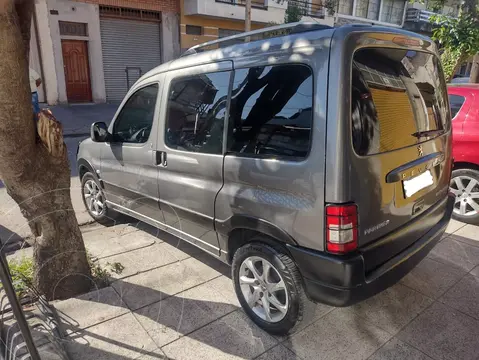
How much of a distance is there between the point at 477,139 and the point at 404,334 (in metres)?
2.75

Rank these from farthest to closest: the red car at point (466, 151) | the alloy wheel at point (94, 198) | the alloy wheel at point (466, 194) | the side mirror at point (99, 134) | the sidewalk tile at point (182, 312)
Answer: the alloy wheel at point (94, 198) → the alloy wheel at point (466, 194) → the red car at point (466, 151) → the side mirror at point (99, 134) → the sidewalk tile at point (182, 312)

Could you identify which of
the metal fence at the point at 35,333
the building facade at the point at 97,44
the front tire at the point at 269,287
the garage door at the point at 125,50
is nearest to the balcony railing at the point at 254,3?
the building facade at the point at 97,44

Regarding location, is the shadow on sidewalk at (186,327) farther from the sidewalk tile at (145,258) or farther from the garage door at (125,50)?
the garage door at (125,50)

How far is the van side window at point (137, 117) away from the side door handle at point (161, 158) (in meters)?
0.26

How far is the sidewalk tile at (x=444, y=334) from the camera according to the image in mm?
2389

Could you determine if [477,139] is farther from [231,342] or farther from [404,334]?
[231,342]

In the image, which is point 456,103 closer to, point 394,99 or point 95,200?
point 394,99

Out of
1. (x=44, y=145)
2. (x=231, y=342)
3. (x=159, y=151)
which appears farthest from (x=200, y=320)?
(x=44, y=145)

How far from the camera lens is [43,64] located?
522 inches

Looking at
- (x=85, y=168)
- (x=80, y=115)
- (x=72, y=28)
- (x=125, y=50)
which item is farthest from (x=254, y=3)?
(x=85, y=168)

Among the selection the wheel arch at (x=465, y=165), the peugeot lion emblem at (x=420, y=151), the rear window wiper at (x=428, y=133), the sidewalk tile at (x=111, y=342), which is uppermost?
the rear window wiper at (x=428, y=133)

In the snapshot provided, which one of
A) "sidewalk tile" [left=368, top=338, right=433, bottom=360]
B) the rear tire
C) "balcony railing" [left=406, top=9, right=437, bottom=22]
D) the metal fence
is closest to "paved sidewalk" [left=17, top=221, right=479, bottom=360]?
"sidewalk tile" [left=368, top=338, right=433, bottom=360]

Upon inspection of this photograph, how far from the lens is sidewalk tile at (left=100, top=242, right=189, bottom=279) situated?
3.42 m

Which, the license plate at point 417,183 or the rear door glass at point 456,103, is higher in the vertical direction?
the rear door glass at point 456,103
